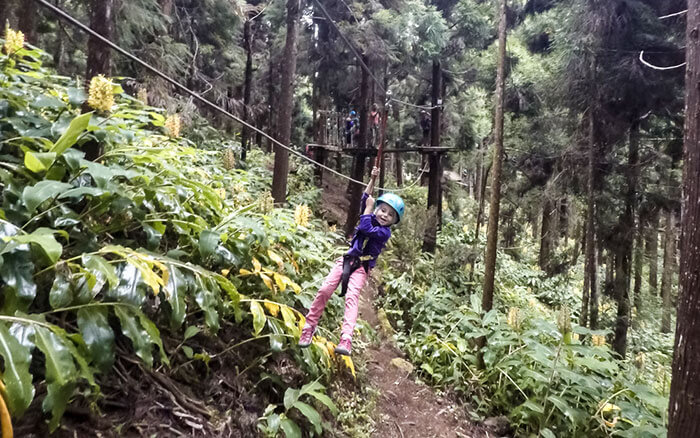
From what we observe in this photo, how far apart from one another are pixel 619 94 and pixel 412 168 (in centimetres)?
2325

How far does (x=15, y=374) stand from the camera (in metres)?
1.54

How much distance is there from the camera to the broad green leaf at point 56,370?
1.66 metres

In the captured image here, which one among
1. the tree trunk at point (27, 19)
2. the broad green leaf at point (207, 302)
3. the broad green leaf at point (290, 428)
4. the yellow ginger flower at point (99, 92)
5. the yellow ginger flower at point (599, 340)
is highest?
the tree trunk at point (27, 19)

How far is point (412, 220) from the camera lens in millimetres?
11344

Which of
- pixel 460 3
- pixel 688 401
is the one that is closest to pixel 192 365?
pixel 688 401

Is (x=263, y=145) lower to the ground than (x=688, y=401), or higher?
higher

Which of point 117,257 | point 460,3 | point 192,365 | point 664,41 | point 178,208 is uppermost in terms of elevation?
point 460,3

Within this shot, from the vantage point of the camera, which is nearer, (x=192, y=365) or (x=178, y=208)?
(x=192, y=365)

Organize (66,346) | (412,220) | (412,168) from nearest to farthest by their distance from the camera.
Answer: (66,346)
(412,220)
(412,168)

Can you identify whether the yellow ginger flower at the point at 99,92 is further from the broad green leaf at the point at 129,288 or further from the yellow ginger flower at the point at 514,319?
the yellow ginger flower at the point at 514,319

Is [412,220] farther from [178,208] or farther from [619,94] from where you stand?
[178,208]

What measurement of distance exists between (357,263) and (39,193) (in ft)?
7.23

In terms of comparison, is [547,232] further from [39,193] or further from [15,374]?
[15,374]

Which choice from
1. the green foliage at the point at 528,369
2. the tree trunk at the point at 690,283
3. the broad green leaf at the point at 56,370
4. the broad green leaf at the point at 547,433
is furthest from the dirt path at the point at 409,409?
the broad green leaf at the point at 56,370
